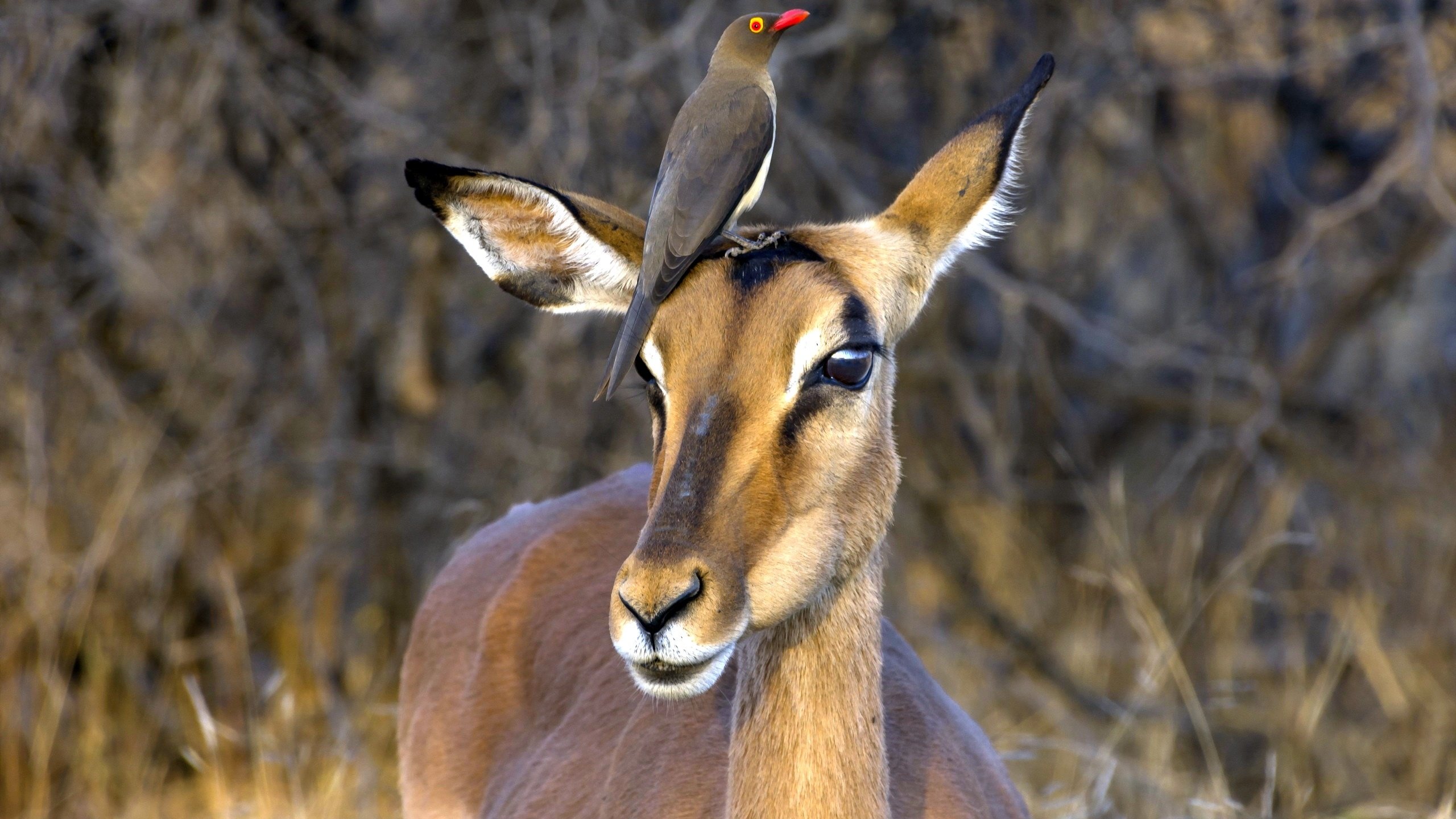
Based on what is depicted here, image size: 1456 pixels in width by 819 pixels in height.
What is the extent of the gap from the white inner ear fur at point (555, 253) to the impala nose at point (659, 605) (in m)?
0.95

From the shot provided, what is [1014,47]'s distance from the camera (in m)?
7.57

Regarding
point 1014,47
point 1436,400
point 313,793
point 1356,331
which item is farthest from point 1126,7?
point 313,793

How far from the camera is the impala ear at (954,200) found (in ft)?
10.8

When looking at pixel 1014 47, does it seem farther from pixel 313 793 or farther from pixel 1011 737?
pixel 313 793

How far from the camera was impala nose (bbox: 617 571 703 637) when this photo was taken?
2510 mm

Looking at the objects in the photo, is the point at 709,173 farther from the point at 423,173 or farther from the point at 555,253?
the point at 423,173

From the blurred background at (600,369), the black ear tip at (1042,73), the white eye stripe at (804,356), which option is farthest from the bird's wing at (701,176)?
the blurred background at (600,369)

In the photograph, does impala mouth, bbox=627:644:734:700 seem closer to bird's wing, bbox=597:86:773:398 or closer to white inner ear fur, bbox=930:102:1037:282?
bird's wing, bbox=597:86:773:398

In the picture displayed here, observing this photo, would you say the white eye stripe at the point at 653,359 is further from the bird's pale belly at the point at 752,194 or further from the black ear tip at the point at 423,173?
the black ear tip at the point at 423,173

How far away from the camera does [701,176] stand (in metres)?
3.03

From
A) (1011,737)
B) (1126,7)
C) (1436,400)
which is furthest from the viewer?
(1436,400)

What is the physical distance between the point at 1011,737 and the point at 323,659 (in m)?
3.51

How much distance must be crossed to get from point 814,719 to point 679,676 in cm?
47

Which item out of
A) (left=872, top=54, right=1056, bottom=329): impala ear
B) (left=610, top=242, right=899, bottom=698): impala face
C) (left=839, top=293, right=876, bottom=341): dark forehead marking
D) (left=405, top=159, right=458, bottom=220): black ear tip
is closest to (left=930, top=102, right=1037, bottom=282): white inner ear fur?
(left=872, top=54, right=1056, bottom=329): impala ear
